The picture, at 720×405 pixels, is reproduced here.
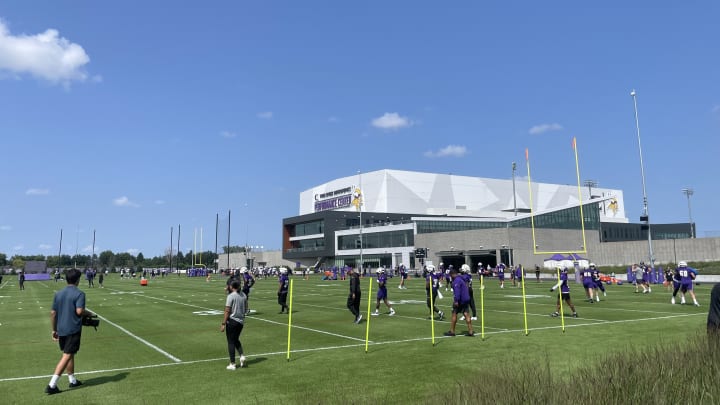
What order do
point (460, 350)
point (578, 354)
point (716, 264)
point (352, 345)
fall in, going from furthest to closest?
point (716, 264) < point (352, 345) < point (460, 350) < point (578, 354)

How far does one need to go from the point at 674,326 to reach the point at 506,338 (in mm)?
5720

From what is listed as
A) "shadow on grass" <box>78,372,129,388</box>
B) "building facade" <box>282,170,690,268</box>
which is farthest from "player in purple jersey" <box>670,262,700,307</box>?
"building facade" <box>282,170,690,268</box>

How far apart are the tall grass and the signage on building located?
366 feet

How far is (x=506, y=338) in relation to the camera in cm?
1330

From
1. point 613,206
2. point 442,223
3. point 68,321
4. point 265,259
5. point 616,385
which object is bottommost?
point 616,385

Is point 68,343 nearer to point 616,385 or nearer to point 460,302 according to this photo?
point 616,385

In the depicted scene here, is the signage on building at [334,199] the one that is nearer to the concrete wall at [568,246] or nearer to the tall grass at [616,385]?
the concrete wall at [568,246]

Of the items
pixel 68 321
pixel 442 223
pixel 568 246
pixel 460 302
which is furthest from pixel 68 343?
pixel 442 223

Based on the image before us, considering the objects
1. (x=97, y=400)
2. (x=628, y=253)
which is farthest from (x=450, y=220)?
(x=97, y=400)

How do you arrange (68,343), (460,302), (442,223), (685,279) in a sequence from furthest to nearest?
1. (442,223)
2. (685,279)
3. (460,302)
4. (68,343)

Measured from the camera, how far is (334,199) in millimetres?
123500

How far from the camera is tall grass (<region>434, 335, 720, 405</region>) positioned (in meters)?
5.16

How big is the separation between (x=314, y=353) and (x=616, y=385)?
7434 mm

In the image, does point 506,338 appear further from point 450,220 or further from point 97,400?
point 450,220
